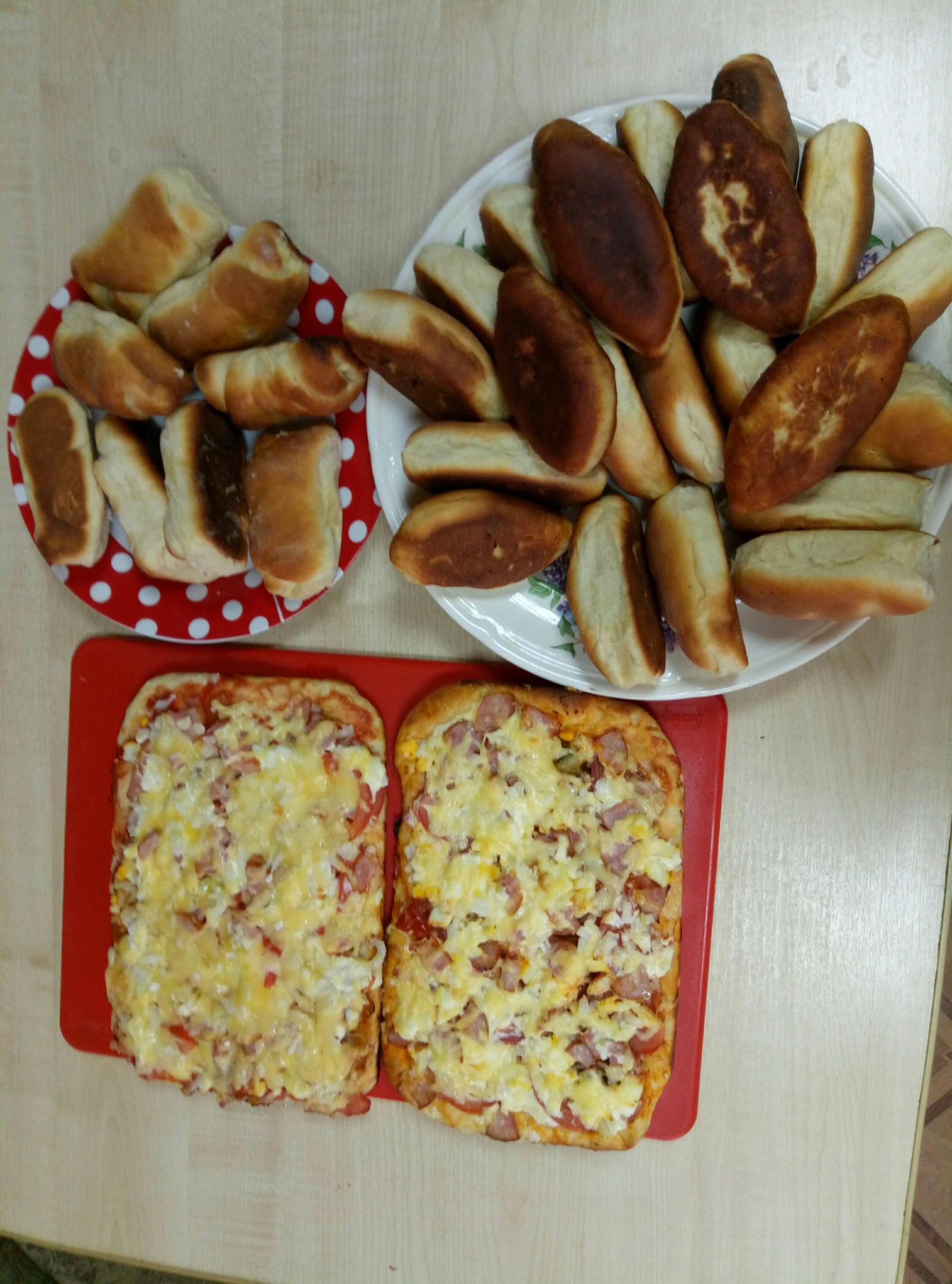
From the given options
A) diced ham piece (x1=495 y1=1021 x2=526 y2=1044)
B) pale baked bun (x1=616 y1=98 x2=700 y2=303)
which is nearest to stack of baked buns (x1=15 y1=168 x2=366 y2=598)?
pale baked bun (x1=616 y1=98 x2=700 y2=303)

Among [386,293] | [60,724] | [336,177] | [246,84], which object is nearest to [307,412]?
[386,293]

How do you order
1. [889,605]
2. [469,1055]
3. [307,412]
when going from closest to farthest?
[889,605] → [307,412] → [469,1055]

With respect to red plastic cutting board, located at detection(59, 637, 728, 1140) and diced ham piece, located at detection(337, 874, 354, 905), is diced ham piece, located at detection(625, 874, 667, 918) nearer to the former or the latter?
red plastic cutting board, located at detection(59, 637, 728, 1140)

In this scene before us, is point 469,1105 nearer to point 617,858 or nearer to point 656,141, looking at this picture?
point 617,858

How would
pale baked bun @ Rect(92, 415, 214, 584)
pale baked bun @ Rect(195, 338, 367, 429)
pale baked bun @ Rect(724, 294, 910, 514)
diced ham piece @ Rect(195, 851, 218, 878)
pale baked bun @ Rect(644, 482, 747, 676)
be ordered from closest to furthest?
pale baked bun @ Rect(724, 294, 910, 514), pale baked bun @ Rect(644, 482, 747, 676), pale baked bun @ Rect(195, 338, 367, 429), pale baked bun @ Rect(92, 415, 214, 584), diced ham piece @ Rect(195, 851, 218, 878)

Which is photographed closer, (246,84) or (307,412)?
(307,412)

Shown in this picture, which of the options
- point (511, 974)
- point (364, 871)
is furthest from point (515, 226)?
point (511, 974)

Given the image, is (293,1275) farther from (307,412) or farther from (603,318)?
(603,318)
